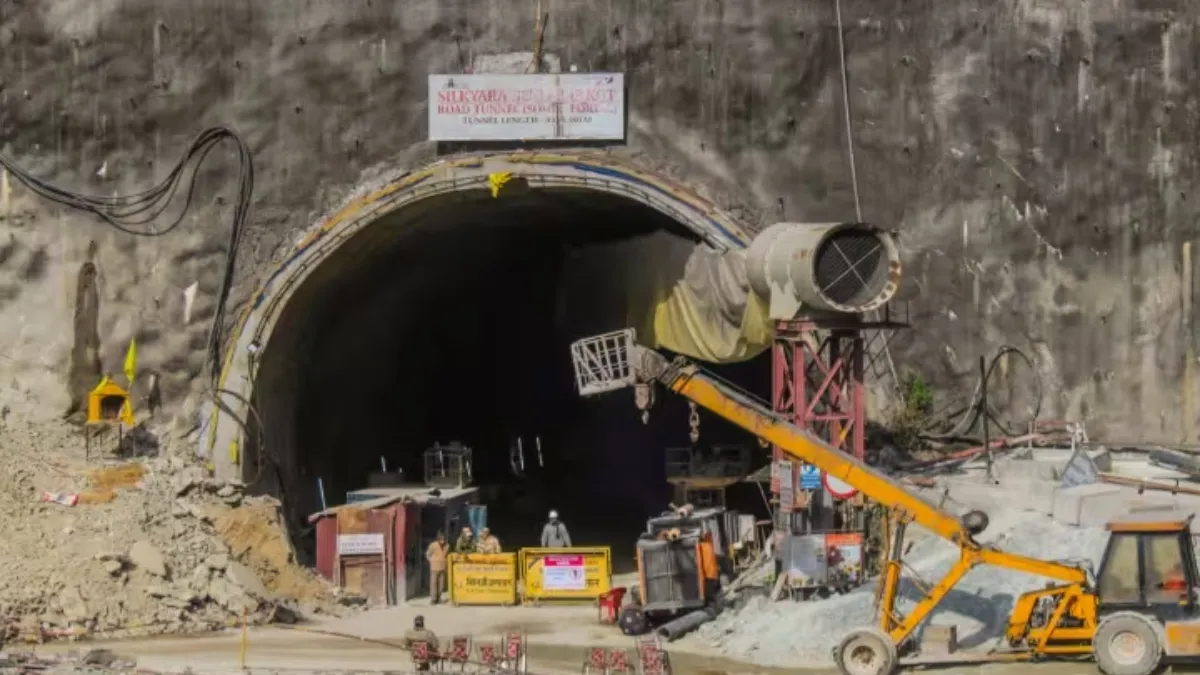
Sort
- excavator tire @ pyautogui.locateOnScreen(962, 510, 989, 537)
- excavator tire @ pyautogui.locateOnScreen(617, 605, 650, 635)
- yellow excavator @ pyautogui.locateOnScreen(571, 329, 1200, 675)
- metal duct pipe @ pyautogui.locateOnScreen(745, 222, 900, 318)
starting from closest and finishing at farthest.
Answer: yellow excavator @ pyautogui.locateOnScreen(571, 329, 1200, 675) < excavator tire @ pyautogui.locateOnScreen(962, 510, 989, 537) < metal duct pipe @ pyautogui.locateOnScreen(745, 222, 900, 318) < excavator tire @ pyautogui.locateOnScreen(617, 605, 650, 635)

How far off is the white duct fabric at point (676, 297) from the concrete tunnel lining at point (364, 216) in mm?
1191

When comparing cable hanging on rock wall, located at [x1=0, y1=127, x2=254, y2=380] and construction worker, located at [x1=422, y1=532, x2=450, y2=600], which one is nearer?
construction worker, located at [x1=422, y1=532, x2=450, y2=600]

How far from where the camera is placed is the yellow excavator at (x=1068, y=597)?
76.5 feet

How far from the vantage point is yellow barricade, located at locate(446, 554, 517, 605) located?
3419cm

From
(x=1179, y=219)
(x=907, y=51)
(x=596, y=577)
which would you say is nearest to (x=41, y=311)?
(x=596, y=577)

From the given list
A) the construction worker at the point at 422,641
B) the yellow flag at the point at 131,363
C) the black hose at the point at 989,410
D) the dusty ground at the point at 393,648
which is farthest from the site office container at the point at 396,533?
the black hose at the point at 989,410

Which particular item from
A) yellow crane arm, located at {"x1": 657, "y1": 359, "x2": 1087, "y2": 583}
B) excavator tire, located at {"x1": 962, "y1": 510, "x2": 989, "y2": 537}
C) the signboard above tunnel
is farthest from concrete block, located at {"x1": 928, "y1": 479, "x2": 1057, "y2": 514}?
the signboard above tunnel

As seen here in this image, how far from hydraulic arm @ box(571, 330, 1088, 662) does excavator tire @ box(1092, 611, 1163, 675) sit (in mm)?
776

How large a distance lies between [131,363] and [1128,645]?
2098cm

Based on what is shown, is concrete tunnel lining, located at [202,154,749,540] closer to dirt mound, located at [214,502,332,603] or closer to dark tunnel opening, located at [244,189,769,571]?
dark tunnel opening, located at [244,189,769,571]

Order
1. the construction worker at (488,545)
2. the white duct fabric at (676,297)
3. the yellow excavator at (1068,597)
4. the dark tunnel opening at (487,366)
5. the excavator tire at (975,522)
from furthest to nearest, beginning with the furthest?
the dark tunnel opening at (487,366) < the construction worker at (488,545) < the white duct fabric at (676,297) < the excavator tire at (975,522) < the yellow excavator at (1068,597)

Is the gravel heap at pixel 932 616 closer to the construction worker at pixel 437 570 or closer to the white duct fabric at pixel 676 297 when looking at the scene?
the white duct fabric at pixel 676 297

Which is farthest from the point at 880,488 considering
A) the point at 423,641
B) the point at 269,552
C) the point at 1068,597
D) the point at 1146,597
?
the point at 269,552

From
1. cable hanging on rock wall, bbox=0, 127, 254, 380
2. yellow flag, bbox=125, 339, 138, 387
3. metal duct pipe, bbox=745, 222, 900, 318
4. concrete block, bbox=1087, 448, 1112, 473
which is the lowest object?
concrete block, bbox=1087, 448, 1112, 473
